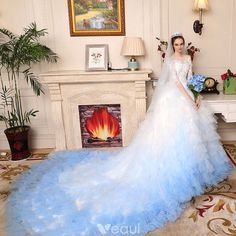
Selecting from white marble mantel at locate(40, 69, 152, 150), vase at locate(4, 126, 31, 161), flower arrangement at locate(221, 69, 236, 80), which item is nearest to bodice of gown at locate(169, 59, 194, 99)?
white marble mantel at locate(40, 69, 152, 150)

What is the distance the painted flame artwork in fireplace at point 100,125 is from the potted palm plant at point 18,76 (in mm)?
708

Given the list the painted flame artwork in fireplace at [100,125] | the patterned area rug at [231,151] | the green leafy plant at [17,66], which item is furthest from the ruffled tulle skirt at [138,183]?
the green leafy plant at [17,66]

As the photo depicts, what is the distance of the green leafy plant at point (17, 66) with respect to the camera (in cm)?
320

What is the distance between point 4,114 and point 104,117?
1.46 metres

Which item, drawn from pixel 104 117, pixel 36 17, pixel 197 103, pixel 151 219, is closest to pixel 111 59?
pixel 104 117

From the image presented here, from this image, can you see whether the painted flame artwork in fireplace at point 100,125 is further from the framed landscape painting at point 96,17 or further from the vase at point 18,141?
the framed landscape painting at point 96,17

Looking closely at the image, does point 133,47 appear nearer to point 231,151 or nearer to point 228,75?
point 228,75

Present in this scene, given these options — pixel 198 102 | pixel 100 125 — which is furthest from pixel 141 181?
pixel 100 125

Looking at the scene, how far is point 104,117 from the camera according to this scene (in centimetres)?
363

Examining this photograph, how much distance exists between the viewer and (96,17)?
3.45m

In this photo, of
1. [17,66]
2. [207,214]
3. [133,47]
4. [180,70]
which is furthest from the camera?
[17,66]

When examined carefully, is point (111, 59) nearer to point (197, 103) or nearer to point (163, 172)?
point (197, 103)

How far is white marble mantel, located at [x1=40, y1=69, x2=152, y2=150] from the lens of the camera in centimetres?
334

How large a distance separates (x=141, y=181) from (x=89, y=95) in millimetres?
1628
